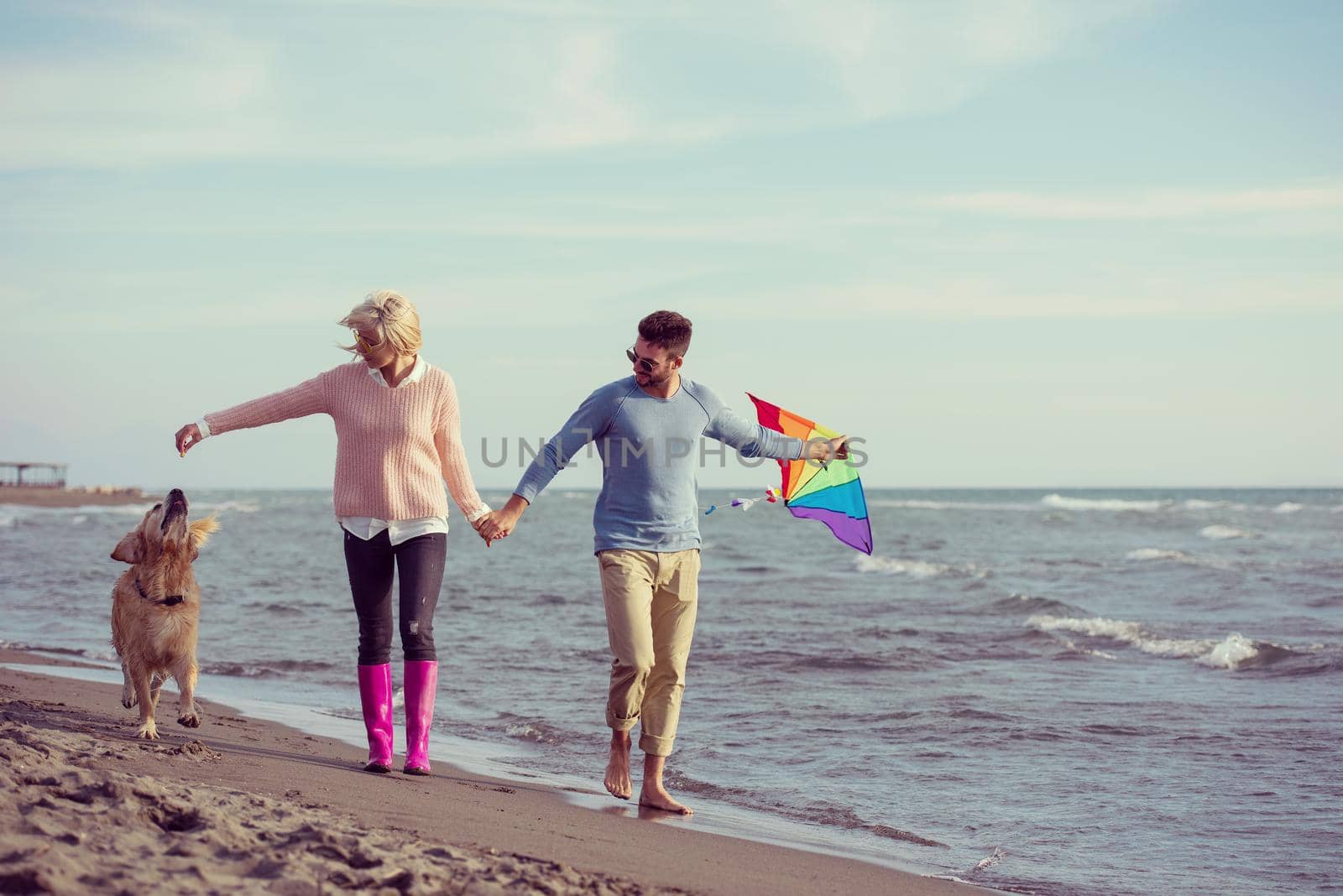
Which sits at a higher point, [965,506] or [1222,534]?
[965,506]

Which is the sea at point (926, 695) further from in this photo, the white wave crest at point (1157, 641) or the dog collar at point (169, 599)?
the dog collar at point (169, 599)

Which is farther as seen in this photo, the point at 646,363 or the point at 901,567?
the point at 901,567

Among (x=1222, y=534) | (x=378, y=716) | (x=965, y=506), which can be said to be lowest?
(x=378, y=716)

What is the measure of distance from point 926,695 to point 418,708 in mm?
4468

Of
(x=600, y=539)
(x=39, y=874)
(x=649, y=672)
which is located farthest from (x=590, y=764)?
(x=39, y=874)

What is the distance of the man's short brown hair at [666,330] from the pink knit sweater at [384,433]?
3.01 feet

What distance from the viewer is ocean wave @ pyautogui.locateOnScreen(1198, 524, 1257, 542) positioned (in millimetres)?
32312

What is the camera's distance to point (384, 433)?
4.93 m

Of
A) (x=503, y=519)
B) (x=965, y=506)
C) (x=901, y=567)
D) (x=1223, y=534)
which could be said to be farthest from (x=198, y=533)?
(x=965, y=506)

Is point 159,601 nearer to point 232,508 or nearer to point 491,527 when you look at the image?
point 491,527

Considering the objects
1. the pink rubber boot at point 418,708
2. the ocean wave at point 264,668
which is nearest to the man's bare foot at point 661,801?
the pink rubber boot at point 418,708

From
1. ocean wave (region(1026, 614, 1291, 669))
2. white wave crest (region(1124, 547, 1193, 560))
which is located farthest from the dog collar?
white wave crest (region(1124, 547, 1193, 560))

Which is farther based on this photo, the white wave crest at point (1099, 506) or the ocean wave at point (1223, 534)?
the white wave crest at point (1099, 506)

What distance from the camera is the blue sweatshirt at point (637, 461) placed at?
15.8 ft
